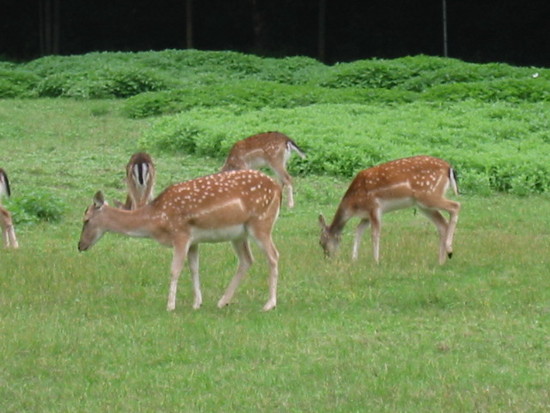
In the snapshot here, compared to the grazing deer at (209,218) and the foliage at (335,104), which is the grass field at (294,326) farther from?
the foliage at (335,104)

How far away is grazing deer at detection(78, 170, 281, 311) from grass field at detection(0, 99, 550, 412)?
0.35 m

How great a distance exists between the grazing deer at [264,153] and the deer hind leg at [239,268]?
5975 mm

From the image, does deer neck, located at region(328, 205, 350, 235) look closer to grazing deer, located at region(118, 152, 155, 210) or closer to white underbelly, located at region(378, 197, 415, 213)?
white underbelly, located at region(378, 197, 415, 213)

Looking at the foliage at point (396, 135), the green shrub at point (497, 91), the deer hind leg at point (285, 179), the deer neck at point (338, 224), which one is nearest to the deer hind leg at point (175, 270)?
the deer neck at point (338, 224)

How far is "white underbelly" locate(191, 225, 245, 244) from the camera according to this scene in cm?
920

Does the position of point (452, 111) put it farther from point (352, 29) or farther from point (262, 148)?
point (352, 29)

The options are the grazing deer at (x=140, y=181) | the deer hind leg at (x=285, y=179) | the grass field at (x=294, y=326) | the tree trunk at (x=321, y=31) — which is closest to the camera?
the grass field at (x=294, y=326)

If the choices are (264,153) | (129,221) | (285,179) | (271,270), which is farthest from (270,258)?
(264,153)

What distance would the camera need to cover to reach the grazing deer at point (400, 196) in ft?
36.6

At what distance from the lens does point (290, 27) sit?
3806 centimetres

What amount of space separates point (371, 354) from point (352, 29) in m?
30.6

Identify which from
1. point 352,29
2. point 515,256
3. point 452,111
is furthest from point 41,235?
point 352,29

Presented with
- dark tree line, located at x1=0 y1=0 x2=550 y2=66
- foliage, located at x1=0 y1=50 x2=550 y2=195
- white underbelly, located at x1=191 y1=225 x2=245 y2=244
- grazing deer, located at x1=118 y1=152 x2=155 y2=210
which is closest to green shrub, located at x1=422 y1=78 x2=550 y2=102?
foliage, located at x1=0 y1=50 x2=550 y2=195

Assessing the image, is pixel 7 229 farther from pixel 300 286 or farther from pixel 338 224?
pixel 300 286
